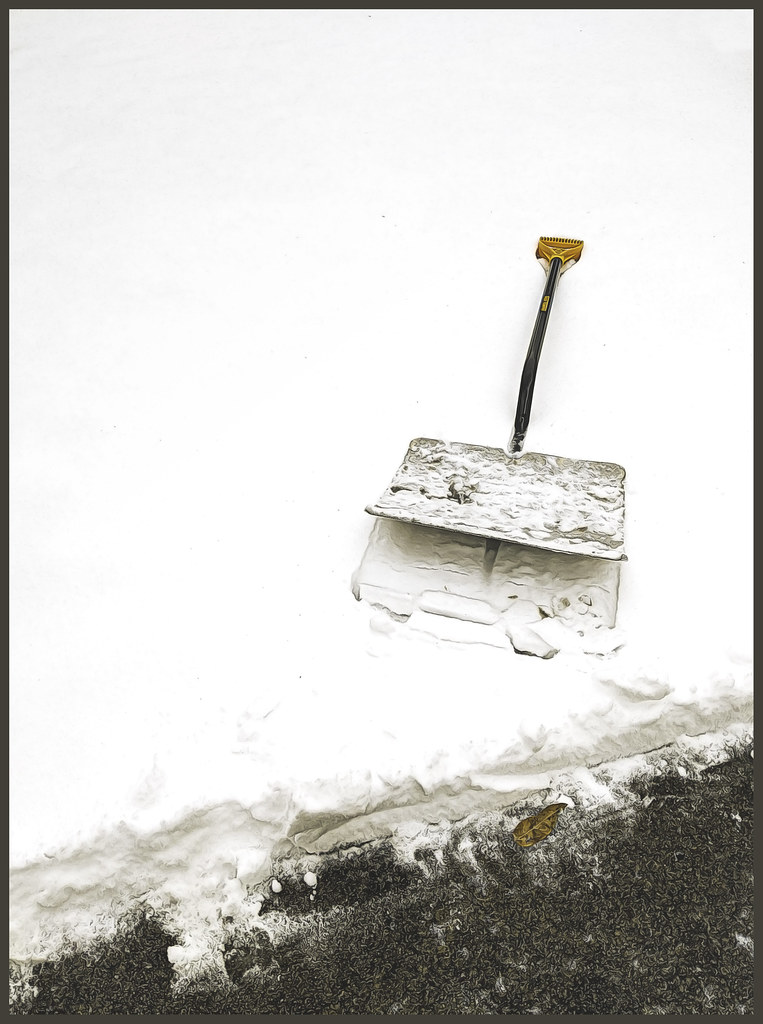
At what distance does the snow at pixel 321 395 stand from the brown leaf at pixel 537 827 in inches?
1.8

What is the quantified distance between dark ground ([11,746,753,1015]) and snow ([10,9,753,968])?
8 cm

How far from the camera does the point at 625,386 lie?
2.06 metres

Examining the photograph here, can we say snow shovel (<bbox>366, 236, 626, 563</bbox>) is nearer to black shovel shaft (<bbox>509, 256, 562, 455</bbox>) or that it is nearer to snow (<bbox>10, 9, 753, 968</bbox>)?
black shovel shaft (<bbox>509, 256, 562, 455</bbox>)

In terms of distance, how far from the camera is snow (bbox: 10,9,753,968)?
1345 millimetres

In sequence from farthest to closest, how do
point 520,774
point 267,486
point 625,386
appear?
point 625,386 → point 267,486 → point 520,774

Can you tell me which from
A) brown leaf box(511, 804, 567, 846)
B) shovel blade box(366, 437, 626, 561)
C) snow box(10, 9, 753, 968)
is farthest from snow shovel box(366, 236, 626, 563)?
brown leaf box(511, 804, 567, 846)

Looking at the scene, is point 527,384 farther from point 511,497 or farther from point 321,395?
point 321,395

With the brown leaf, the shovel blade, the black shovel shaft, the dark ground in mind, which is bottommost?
the dark ground

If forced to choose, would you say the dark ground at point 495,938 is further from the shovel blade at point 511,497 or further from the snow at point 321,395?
the shovel blade at point 511,497

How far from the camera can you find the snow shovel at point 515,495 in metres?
1.56

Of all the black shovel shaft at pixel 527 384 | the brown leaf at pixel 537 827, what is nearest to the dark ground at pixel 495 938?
the brown leaf at pixel 537 827

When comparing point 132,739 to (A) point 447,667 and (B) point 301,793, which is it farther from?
(A) point 447,667

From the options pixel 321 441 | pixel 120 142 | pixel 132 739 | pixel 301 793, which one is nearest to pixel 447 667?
pixel 301 793

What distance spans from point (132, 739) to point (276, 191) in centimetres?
193
